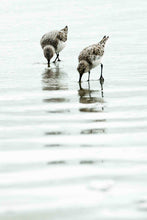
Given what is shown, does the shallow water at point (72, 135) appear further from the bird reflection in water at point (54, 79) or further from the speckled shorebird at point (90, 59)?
the speckled shorebird at point (90, 59)

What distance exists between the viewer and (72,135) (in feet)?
27.0

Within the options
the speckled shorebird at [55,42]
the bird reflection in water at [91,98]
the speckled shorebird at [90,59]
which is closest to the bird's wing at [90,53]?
the speckled shorebird at [90,59]

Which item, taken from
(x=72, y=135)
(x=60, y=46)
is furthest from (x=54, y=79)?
(x=72, y=135)

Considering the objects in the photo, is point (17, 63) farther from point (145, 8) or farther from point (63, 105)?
point (145, 8)

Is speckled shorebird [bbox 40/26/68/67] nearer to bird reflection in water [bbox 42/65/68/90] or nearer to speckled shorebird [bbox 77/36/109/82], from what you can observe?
bird reflection in water [bbox 42/65/68/90]

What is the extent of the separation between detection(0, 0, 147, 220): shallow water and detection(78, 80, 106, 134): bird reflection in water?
1 centimetres

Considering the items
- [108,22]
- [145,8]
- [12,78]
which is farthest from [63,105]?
[145,8]

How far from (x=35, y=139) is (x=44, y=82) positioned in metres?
4.63

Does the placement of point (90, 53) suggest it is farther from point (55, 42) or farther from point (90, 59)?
point (55, 42)

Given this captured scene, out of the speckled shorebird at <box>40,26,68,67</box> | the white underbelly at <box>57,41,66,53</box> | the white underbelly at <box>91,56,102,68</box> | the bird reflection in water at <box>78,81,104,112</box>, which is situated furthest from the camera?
the white underbelly at <box>57,41,66,53</box>

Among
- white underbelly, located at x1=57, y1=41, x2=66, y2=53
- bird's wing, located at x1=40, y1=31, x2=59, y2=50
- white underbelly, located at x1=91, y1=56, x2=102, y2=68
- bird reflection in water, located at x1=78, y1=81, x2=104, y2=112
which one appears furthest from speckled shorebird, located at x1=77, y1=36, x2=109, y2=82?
bird's wing, located at x1=40, y1=31, x2=59, y2=50

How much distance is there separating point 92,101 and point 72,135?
2.57m

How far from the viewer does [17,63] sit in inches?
589

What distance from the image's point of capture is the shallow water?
5793 millimetres
